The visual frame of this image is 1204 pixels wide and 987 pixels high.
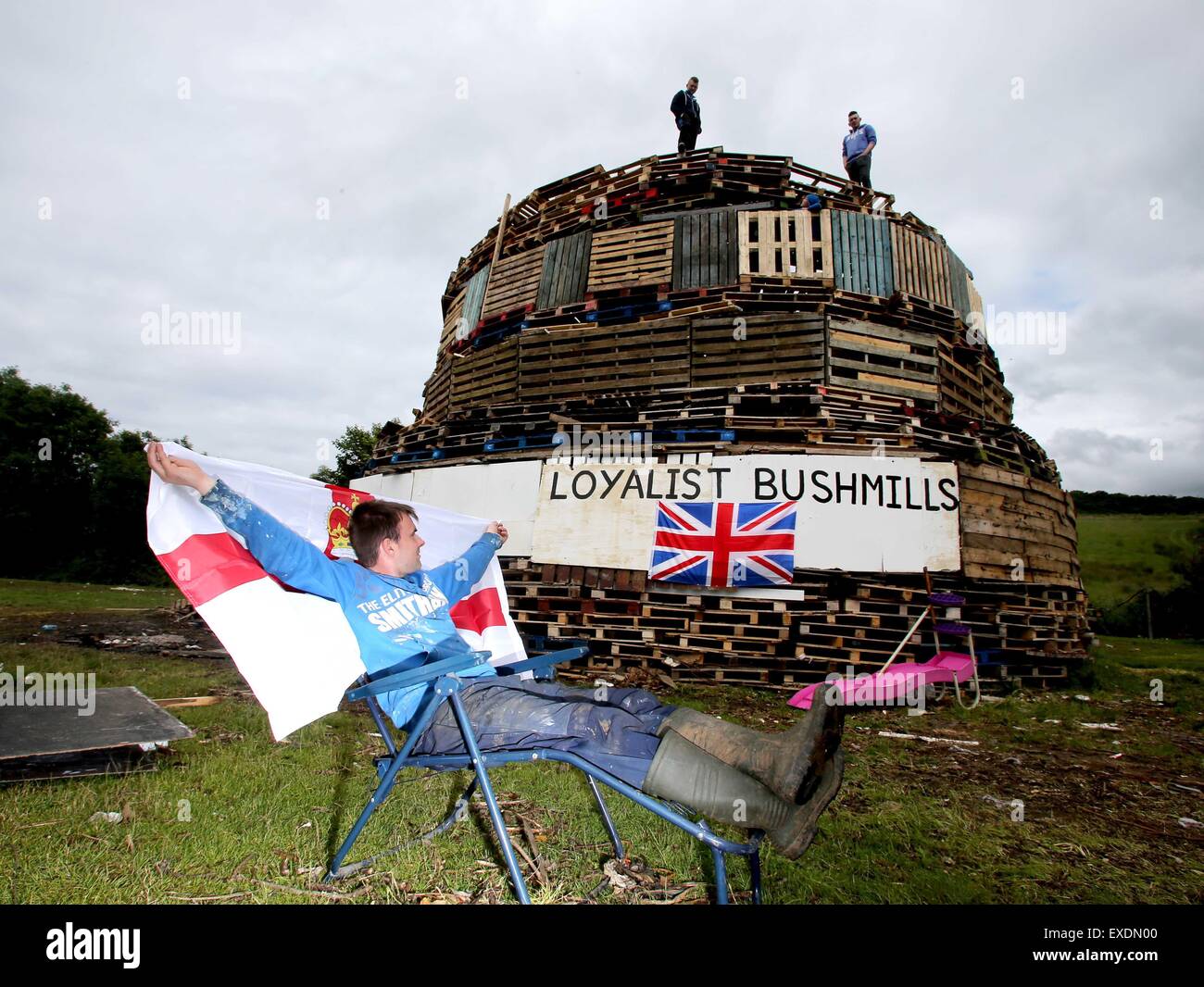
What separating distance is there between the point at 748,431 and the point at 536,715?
27.8 feet

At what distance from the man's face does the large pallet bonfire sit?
6958 millimetres

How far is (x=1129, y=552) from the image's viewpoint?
4394cm

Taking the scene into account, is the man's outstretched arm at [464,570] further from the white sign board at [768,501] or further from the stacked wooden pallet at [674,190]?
the stacked wooden pallet at [674,190]

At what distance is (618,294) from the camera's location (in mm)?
12875

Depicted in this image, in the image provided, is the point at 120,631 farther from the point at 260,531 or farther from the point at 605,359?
the point at 260,531

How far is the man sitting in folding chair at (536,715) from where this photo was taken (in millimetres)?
2244

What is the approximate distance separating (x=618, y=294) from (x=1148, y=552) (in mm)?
48817

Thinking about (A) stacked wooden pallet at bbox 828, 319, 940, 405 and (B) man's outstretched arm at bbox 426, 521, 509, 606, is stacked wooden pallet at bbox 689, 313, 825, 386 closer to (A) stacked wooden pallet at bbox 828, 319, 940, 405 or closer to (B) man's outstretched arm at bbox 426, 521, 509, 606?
(A) stacked wooden pallet at bbox 828, 319, 940, 405

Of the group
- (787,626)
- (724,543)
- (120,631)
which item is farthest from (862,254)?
(120,631)

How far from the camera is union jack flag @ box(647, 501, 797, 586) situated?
31.3 feet
